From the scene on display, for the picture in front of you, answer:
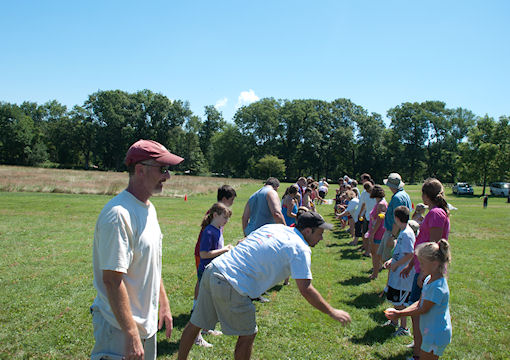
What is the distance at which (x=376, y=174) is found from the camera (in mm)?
75938

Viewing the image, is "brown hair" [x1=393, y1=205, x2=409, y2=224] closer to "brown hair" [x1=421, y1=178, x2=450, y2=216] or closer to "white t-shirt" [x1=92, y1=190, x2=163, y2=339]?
"brown hair" [x1=421, y1=178, x2=450, y2=216]

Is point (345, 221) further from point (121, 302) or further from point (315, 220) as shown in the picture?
point (121, 302)

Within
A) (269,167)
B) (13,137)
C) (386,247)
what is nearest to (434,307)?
(386,247)

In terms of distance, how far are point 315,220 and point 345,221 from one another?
12.0 metres

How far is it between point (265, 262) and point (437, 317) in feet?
6.01

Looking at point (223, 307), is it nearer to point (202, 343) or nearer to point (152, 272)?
point (152, 272)

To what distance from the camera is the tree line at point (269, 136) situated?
72312 millimetres

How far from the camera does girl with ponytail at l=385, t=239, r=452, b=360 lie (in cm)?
325

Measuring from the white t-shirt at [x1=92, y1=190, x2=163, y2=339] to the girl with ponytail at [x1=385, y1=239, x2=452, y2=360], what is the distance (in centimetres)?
238

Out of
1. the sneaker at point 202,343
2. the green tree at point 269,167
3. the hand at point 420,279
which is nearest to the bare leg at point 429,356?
the hand at point 420,279

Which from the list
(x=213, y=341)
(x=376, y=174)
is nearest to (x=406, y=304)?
(x=213, y=341)

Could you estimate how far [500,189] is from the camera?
4253 centimetres

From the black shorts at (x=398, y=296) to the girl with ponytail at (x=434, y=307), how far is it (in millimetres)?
1628

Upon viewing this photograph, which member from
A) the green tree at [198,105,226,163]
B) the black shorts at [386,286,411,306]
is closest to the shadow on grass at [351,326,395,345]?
the black shorts at [386,286,411,306]
